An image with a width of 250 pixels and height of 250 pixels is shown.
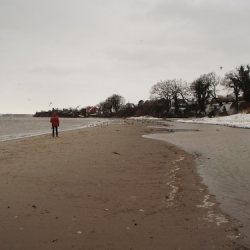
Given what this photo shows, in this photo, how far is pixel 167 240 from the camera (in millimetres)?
3645

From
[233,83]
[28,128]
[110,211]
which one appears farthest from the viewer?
[233,83]

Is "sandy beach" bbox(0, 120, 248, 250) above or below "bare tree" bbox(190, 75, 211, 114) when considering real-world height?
below

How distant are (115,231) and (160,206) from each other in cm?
132

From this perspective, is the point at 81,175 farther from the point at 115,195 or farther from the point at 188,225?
the point at 188,225

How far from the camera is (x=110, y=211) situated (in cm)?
468

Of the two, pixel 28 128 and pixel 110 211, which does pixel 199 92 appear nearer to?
pixel 28 128

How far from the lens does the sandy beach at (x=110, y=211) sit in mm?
3609

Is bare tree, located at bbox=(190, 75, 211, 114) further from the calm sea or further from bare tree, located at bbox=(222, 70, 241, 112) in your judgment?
the calm sea

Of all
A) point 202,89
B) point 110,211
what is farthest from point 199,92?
point 110,211

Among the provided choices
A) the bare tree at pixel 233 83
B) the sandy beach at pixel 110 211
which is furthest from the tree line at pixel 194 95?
the sandy beach at pixel 110 211

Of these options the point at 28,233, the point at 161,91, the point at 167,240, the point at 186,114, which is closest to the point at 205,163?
the point at 167,240

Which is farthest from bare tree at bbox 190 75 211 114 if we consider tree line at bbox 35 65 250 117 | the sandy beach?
the sandy beach

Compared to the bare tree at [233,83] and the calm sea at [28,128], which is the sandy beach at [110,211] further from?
the bare tree at [233,83]

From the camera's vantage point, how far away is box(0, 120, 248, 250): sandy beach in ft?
11.8
